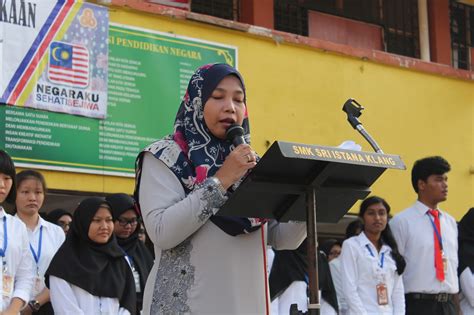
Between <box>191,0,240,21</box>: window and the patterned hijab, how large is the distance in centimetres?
→ 687

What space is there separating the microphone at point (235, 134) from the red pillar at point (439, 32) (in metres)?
8.94

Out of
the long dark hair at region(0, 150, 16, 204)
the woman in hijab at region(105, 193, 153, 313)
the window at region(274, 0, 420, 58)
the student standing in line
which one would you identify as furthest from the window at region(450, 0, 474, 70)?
the long dark hair at region(0, 150, 16, 204)

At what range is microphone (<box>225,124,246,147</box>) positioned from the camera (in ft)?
10.4

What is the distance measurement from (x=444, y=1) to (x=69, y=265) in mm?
7541

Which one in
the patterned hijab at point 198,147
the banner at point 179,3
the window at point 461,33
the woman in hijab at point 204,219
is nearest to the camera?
the woman in hijab at point 204,219

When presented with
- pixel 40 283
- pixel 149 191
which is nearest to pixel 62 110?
pixel 40 283

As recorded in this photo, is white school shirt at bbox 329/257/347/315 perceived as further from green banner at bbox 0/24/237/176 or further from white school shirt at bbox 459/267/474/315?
green banner at bbox 0/24/237/176

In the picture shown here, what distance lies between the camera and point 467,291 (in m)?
7.87

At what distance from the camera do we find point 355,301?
7.29m

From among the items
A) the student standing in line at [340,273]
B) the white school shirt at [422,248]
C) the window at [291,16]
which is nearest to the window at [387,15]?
the window at [291,16]

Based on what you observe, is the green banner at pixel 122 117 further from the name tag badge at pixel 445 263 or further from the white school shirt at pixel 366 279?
the name tag badge at pixel 445 263

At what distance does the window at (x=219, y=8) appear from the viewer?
33.3 feet

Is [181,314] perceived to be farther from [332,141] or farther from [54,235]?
[332,141]

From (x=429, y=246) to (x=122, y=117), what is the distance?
3.11 m
